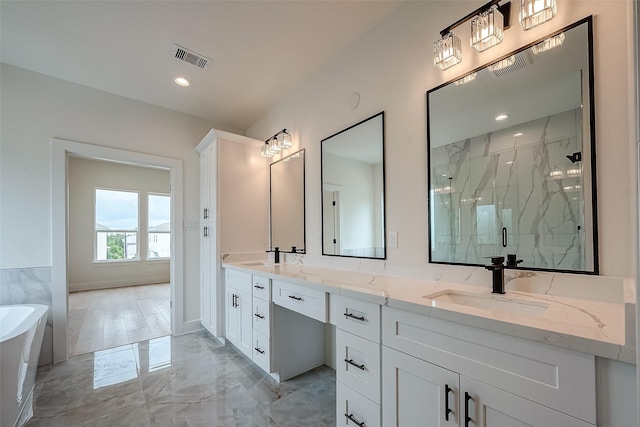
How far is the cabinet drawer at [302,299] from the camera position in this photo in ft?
5.36

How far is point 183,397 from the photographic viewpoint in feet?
6.44

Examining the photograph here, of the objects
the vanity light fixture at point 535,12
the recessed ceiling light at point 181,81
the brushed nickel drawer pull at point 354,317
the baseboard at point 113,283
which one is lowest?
the baseboard at point 113,283

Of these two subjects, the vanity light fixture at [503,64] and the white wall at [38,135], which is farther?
the white wall at [38,135]

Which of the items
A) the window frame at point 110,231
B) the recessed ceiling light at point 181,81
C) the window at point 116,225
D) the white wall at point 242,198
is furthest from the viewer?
the window at point 116,225

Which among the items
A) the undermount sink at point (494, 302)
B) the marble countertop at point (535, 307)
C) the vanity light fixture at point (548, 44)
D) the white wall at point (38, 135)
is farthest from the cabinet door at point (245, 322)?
the vanity light fixture at point (548, 44)

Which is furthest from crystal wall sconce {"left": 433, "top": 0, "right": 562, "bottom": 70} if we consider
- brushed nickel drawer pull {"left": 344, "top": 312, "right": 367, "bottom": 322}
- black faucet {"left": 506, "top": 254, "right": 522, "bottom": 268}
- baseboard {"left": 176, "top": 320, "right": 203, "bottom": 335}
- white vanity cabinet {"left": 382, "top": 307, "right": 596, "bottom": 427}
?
baseboard {"left": 176, "top": 320, "right": 203, "bottom": 335}

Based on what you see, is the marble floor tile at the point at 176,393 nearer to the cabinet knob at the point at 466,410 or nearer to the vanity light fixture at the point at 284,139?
the cabinet knob at the point at 466,410

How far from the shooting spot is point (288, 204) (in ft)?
9.59

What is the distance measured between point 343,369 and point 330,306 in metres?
0.33

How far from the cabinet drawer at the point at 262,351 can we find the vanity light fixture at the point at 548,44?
2431mm

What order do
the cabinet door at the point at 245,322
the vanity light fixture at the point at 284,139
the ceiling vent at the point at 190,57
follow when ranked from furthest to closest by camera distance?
the vanity light fixture at the point at 284,139, the cabinet door at the point at 245,322, the ceiling vent at the point at 190,57

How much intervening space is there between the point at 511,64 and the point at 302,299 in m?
1.77

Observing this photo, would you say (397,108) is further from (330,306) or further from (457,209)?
(330,306)

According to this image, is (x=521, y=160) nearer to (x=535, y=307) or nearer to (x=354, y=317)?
(x=535, y=307)
